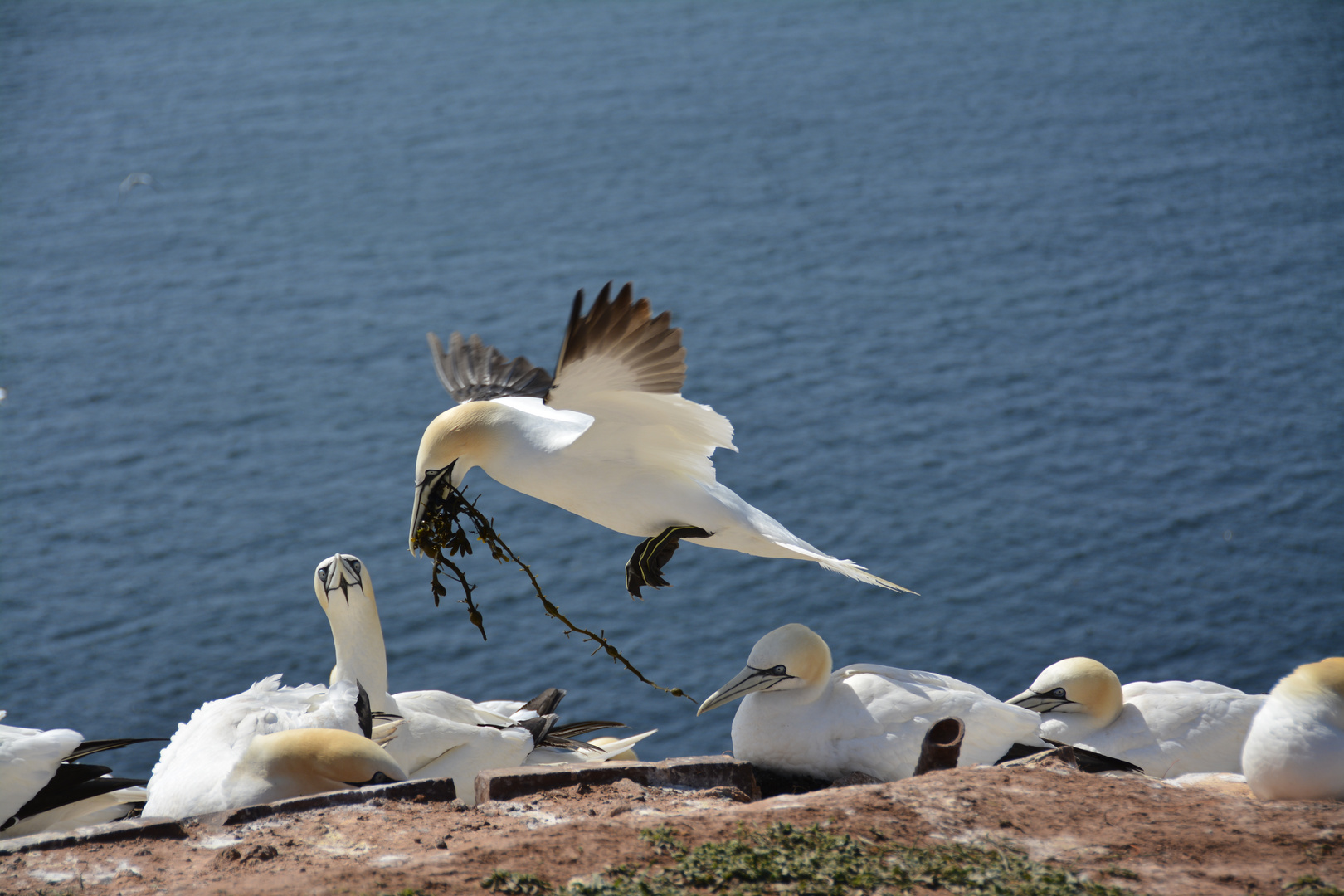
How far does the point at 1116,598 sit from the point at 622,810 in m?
9.01

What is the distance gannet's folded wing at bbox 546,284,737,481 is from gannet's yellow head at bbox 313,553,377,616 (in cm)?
280

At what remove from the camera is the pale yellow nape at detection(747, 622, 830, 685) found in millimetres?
5656

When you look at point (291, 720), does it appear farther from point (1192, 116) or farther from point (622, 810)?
point (1192, 116)

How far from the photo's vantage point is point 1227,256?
723 inches

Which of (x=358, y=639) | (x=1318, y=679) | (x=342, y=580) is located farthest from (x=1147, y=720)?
(x=342, y=580)

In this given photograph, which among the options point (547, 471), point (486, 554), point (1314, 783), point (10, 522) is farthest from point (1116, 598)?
point (10, 522)

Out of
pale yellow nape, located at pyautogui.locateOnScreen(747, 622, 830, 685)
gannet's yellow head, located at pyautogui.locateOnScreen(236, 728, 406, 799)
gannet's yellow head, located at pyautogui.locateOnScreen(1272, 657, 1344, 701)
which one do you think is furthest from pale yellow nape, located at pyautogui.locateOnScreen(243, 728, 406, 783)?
gannet's yellow head, located at pyautogui.locateOnScreen(1272, 657, 1344, 701)

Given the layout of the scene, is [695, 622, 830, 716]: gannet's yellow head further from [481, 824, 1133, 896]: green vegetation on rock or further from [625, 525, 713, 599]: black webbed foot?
[481, 824, 1133, 896]: green vegetation on rock

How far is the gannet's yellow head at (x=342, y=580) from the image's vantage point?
7.15 m

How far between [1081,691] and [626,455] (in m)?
3.16

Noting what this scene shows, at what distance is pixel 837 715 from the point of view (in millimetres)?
5688

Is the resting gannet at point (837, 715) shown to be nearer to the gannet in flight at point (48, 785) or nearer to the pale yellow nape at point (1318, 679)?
the pale yellow nape at point (1318, 679)

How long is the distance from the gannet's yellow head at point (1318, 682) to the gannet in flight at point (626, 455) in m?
1.61

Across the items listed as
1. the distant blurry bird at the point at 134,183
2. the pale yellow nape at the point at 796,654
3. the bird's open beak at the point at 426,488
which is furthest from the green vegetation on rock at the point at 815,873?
the distant blurry bird at the point at 134,183
